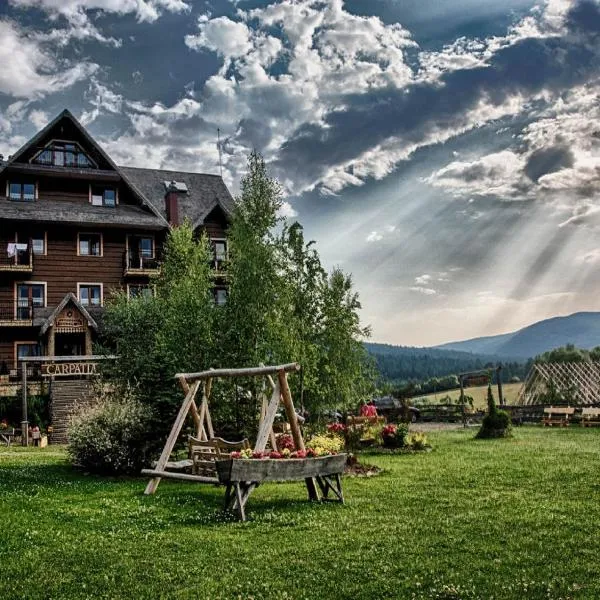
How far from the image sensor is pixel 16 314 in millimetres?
42031

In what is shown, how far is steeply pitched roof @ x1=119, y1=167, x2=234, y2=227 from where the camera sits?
48.1 m

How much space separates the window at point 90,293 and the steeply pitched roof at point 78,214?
13.0 feet

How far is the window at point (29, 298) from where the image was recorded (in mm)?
42281

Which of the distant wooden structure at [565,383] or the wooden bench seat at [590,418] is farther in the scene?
the distant wooden structure at [565,383]

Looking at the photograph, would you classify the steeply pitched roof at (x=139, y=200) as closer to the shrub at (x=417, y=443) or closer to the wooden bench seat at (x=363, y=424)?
the wooden bench seat at (x=363, y=424)

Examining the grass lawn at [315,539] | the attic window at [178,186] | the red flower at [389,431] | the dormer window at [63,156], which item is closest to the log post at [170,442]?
the grass lawn at [315,539]

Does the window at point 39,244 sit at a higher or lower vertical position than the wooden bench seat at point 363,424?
higher

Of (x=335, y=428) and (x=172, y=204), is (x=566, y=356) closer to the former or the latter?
(x=172, y=204)

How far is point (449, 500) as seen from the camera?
14.1m

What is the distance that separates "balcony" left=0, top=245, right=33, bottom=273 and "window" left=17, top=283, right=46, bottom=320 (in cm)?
117

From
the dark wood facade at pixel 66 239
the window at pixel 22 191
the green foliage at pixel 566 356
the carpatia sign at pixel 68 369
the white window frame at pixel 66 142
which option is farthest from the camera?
the green foliage at pixel 566 356

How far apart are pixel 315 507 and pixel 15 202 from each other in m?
35.0

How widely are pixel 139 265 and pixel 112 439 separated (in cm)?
2725

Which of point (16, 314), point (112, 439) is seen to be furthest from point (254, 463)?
point (16, 314)
